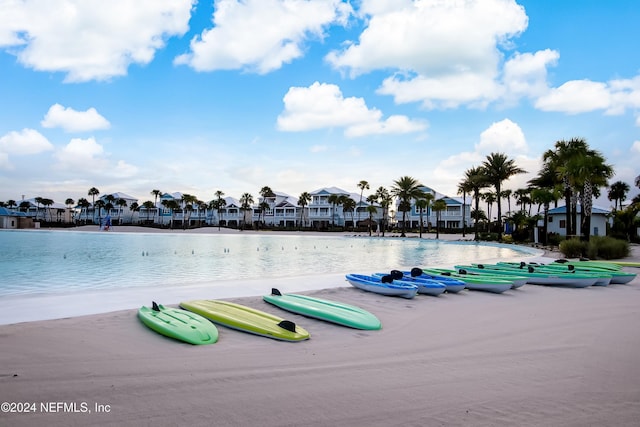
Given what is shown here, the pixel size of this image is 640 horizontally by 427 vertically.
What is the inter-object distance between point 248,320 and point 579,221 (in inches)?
1703

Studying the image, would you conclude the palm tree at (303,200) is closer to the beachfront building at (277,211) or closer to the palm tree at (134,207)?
the beachfront building at (277,211)

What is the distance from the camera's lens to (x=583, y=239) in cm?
2267

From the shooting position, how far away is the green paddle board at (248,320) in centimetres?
559

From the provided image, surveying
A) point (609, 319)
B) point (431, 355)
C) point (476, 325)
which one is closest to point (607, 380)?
point (431, 355)

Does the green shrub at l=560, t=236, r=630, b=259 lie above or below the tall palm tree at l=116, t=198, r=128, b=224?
below

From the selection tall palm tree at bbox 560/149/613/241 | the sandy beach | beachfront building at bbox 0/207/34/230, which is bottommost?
the sandy beach

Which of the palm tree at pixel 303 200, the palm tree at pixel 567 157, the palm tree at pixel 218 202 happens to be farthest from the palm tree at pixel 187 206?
the palm tree at pixel 567 157

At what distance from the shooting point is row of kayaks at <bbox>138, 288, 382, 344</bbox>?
5531 millimetres

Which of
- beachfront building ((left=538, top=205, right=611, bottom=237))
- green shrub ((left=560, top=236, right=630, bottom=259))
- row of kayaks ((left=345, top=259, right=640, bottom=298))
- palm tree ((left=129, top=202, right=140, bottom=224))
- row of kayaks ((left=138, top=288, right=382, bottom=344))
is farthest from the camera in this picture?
palm tree ((left=129, top=202, right=140, bottom=224))

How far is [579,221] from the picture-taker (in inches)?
1591

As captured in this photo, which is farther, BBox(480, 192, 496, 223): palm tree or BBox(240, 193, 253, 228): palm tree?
BBox(240, 193, 253, 228): palm tree

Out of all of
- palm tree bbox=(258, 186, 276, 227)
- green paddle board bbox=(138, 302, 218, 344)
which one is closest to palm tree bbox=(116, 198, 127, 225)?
palm tree bbox=(258, 186, 276, 227)

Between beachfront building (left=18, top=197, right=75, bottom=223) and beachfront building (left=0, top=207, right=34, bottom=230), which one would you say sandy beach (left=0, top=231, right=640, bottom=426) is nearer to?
beachfront building (left=0, top=207, right=34, bottom=230)

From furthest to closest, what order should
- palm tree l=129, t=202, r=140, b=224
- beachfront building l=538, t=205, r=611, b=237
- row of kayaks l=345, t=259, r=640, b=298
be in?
1. palm tree l=129, t=202, r=140, b=224
2. beachfront building l=538, t=205, r=611, b=237
3. row of kayaks l=345, t=259, r=640, b=298
